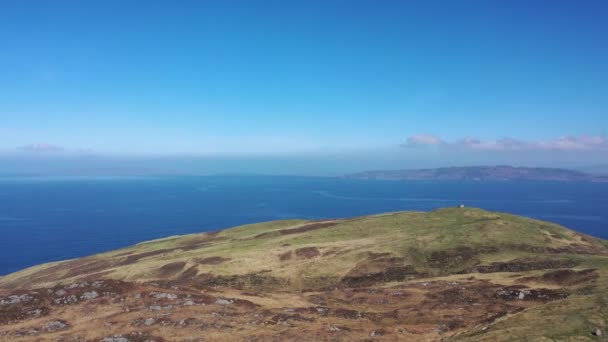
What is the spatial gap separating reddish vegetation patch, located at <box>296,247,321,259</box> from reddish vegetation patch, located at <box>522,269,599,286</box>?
130ft

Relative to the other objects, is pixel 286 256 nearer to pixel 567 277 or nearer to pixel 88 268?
pixel 567 277

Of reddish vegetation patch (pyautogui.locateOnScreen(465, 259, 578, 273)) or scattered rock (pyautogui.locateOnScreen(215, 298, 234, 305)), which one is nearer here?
scattered rock (pyautogui.locateOnScreen(215, 298, 234, 305))

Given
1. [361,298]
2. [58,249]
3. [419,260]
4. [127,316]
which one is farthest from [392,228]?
[58,249]

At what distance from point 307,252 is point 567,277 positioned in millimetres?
46760

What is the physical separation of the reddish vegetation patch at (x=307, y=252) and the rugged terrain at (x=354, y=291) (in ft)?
0.74

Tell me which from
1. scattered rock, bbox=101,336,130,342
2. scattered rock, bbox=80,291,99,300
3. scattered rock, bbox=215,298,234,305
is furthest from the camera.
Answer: scattered rock, bbox=80,291,99,300

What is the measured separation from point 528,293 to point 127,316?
49.2 meters

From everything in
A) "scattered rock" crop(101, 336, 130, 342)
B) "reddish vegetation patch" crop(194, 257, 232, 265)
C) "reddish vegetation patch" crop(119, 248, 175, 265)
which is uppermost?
"scattered rock" crop(101, 336, 130, 342)

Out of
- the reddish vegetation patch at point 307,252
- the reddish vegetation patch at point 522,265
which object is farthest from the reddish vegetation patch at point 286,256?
the reddish vegetation patch at point 522,265

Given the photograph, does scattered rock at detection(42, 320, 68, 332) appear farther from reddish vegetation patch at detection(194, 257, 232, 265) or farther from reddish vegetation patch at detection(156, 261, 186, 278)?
reddish vegetation patch at detection(194, 257, 232, 265)

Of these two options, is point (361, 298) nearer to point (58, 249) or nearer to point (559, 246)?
point (559, 246)

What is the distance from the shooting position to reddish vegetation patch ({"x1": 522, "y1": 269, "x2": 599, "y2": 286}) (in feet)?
164

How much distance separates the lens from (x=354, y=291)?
184ft

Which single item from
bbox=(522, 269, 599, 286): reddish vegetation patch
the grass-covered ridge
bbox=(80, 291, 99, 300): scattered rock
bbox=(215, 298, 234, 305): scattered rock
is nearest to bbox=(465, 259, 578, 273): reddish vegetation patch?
the grass-covered ridge
